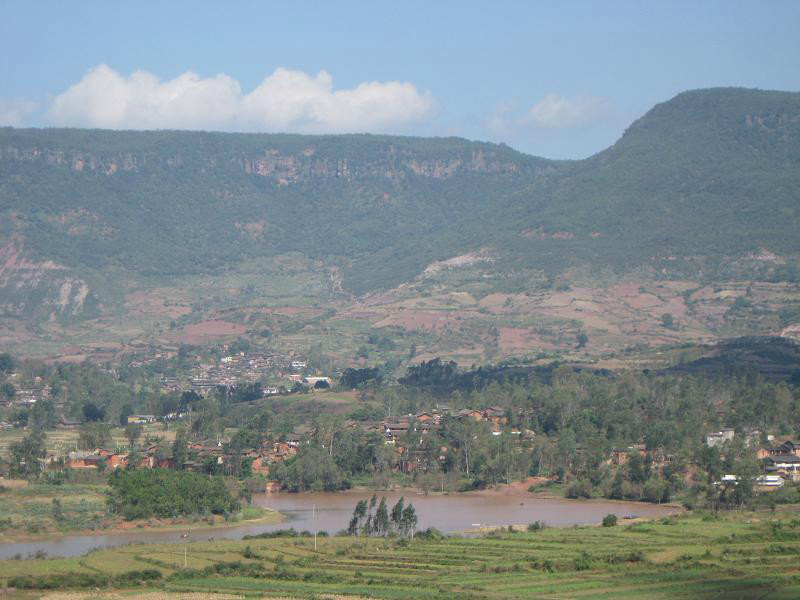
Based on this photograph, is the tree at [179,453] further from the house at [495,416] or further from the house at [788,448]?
the house at [788,448]

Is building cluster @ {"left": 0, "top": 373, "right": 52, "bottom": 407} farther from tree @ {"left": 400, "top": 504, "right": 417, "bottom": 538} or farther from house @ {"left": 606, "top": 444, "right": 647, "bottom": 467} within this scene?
tree @ {"left": 400, "top": 504, "right": 417, "bottom": 538}

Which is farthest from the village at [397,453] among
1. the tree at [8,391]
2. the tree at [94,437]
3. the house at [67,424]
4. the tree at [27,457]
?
the tree at [8,391]

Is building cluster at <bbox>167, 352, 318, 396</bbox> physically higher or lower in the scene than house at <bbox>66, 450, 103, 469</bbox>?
higher

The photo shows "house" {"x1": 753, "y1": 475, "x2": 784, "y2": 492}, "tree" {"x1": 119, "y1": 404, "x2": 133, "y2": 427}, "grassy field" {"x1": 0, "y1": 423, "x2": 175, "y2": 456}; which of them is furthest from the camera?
"tree" {"x1": 119, "y1": 404, "x2": 133, "y2": 427}

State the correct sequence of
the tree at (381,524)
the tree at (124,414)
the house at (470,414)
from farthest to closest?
1. the tree at (124,414)
2. the house at (470,414)
3. the tree at (381,524)

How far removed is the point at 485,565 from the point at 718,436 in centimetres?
4360

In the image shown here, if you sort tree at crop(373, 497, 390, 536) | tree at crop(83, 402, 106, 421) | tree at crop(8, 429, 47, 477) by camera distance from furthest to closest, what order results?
tree at crop(83, 402, 106, 421) → tree at crop(8, 429, 47, 477) → tree at crop(373, 497, 390, 536)

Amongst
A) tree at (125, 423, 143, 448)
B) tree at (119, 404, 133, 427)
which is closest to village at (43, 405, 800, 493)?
tree at (125, 423, 143, 448)

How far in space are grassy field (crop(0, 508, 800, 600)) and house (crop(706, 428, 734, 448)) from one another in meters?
27.5

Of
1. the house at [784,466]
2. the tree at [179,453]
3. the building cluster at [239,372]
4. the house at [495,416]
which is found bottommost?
the house at [784,466]

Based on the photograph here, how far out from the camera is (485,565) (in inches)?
2378

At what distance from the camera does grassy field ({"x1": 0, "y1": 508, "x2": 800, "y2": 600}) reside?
55469 millimetres

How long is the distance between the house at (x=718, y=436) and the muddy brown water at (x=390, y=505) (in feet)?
44.0

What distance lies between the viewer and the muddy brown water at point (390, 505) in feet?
238
